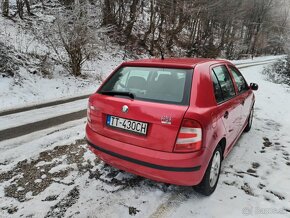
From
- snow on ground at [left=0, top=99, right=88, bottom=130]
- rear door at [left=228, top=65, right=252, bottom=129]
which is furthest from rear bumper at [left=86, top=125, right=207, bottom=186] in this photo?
snow on ground at [left=0, top=99, right=88, bottom=130]

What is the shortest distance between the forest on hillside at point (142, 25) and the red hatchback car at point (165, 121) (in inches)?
283

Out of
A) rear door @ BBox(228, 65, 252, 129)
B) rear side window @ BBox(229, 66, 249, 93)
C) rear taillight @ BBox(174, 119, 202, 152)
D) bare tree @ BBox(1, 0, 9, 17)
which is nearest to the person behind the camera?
rear taillight @ BBox(174, 119, 202, 152)

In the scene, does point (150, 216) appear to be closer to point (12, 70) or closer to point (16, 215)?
point (16, 215)

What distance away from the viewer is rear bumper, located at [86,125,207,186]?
7.71 ft

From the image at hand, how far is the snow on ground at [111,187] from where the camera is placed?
255cm

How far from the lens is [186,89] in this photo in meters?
2.57

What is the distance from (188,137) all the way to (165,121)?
0.93ft

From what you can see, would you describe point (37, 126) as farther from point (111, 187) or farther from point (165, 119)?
point (165, 119)

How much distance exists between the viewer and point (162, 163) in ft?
7.76

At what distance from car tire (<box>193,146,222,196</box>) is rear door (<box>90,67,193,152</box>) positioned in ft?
2.18

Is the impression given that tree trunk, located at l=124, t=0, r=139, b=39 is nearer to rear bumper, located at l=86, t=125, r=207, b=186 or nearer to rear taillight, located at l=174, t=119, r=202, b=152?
rear bumper, located at l=86, t=125, r=207, b=186

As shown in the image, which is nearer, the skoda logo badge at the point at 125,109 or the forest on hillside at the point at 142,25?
the skoda logo badge at the point at 125,109

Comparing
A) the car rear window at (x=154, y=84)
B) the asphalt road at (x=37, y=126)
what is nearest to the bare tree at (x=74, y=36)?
the asphalt road at (x=37, y=126)

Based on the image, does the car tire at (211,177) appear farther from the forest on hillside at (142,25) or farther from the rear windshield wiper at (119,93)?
the forest on hillside at (142,25)
